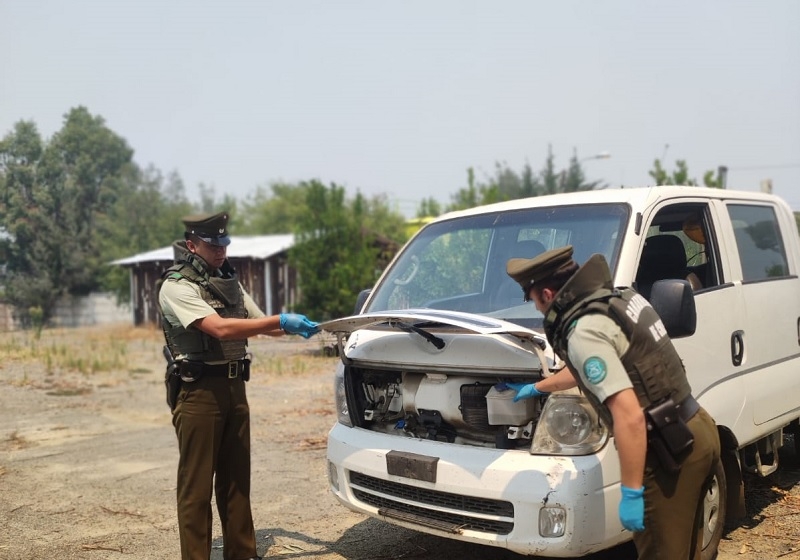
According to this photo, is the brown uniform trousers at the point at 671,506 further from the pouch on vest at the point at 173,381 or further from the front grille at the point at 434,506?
the pouch on vest at the point at 173,381

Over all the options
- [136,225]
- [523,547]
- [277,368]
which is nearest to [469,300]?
[523,547]

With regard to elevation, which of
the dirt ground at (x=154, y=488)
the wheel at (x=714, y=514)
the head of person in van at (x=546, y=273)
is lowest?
the dirt ground at (x=154, y=488)

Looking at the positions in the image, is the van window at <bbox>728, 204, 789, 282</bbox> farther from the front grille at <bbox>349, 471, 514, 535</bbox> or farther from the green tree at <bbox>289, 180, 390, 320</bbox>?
the green tree at <bbox>289, 180, 390, 320</bbox>

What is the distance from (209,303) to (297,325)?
531 mm

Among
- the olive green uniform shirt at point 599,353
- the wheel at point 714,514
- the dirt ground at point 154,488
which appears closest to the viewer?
the olive green uniform shirt at point 599,353

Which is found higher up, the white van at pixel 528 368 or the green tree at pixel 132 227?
the green tree at pixel 132 227

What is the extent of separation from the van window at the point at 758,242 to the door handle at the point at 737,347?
45cm

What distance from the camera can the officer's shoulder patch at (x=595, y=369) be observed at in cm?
270

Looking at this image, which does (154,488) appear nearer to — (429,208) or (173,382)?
(173,382)

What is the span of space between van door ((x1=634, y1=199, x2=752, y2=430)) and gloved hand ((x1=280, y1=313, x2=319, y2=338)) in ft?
6.02

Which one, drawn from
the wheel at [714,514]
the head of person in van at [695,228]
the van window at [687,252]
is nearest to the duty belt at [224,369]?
the van window at [687,252]

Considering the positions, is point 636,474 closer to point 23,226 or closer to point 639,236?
point 639,236

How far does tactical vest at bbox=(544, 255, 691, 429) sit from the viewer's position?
111 inches

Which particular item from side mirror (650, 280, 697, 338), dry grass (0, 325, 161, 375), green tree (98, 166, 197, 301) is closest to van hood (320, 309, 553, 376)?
side mirror (650, 280, 697, 338)
